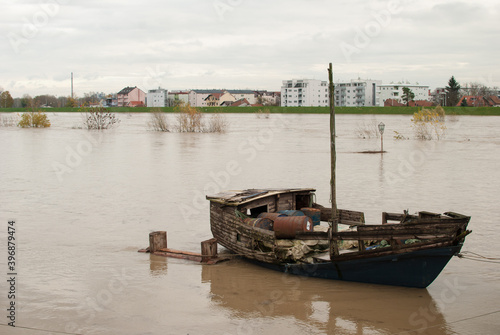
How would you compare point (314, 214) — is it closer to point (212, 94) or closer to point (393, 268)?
point (393, 268)

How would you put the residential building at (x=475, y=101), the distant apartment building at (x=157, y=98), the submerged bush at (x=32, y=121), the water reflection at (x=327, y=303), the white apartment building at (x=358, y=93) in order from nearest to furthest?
the water reflection at (x=327, y=303) → the submerged bush at (x=32, y=121) → the residential building at (x=475, y=101) → the white apartment building at (x=358, y=93) → the distant apartment building at (x=157, y=98)

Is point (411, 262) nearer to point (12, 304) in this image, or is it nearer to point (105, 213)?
point (12, 304)

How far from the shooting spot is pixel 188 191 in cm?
1822

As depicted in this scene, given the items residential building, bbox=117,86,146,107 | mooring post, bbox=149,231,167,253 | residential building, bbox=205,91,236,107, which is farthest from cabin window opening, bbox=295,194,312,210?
residential building, bbox=117,86,146,107

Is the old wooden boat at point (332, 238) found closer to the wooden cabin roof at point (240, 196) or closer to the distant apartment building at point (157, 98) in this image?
the wooden cabin roof at point (240, 196)

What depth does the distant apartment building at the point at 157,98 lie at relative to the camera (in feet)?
620

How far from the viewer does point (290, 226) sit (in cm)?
963

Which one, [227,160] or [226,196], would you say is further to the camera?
[227,160]

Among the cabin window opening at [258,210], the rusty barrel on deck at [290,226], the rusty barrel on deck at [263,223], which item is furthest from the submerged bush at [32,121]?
the rusty barrel on deck at [290,226]

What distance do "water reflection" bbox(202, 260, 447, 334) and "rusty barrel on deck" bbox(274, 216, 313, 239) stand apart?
2.25 feet

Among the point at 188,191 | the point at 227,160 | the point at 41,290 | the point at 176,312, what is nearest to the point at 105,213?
the point at 188,191

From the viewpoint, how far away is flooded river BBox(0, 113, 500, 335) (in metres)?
7.77

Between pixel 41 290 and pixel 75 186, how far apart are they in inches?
419

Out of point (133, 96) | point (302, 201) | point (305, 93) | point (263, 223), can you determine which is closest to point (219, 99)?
point (305, 93)
